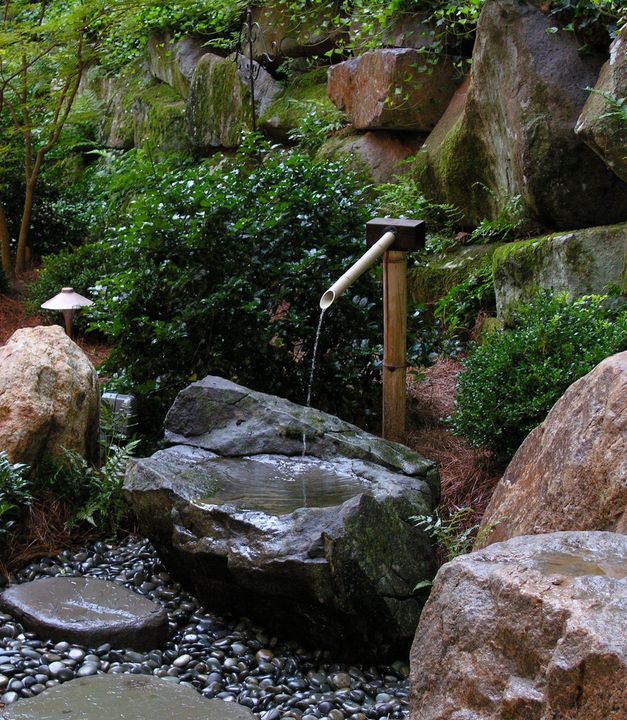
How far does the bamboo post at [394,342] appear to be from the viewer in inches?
209

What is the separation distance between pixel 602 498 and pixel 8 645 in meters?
2.60

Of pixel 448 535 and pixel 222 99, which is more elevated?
pixel 222 99

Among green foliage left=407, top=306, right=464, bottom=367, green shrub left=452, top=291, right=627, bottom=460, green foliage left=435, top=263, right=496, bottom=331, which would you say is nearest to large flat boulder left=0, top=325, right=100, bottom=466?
green foliage left=407, top=306, right=464, bottom=367

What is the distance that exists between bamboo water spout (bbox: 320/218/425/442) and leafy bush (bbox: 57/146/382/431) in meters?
0.49

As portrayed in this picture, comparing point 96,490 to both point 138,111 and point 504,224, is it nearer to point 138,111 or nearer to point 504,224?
point 504,224

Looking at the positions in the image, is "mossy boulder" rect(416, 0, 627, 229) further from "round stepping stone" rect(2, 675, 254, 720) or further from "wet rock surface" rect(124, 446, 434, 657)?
"round stepping stone" rect(2, 675, 254, 720)

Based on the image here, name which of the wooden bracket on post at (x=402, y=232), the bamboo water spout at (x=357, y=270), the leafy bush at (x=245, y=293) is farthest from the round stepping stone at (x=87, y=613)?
the wooden bracket on post at (x=402, y=232)

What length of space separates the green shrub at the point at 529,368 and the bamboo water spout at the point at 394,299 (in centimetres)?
44

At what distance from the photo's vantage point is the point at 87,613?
4074 mm

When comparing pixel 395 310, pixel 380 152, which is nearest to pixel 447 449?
pixel 395 310

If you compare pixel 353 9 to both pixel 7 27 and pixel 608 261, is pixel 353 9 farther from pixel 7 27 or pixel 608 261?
pixel 608 261

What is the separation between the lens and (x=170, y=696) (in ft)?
11.5

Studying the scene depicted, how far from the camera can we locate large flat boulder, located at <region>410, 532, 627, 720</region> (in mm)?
2113

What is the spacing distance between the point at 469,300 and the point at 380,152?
8.02 ft
